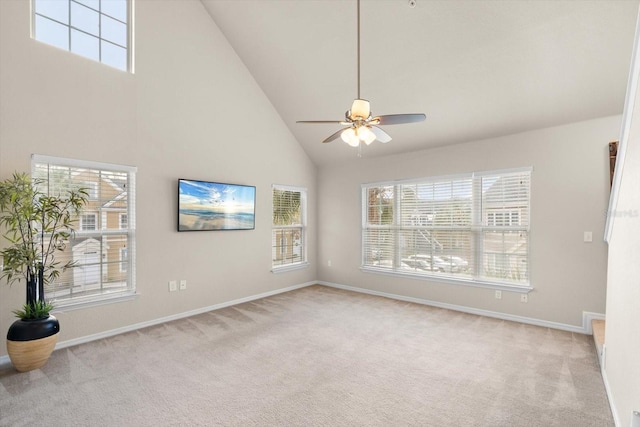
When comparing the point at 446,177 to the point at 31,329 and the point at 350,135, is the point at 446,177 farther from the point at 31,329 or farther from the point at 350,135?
the point at 31,329

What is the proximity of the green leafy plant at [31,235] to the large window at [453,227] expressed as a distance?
4.41 meters

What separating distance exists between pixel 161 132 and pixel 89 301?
2.17 meters

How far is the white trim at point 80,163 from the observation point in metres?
3.21

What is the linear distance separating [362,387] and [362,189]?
12.7 feet

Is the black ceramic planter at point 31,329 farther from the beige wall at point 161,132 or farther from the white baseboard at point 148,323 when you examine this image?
the white baseboard at point 148,323

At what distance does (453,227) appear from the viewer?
16.0 feet

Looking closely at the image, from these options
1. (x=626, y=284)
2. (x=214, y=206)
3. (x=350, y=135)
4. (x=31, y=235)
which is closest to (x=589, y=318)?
(x=626, y=284)

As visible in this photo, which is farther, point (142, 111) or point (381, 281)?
point (381, 281)

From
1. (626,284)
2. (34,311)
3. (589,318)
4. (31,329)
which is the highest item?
(626,284)

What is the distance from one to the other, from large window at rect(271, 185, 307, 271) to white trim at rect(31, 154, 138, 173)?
7.97ft

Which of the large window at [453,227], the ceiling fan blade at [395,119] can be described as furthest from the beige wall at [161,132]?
the ceiling fan blade at [395,119]

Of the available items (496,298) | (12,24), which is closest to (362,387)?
(496,298)

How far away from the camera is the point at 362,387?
2.60 metres

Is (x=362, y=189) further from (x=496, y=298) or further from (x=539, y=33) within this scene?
(x=539, y=33)
